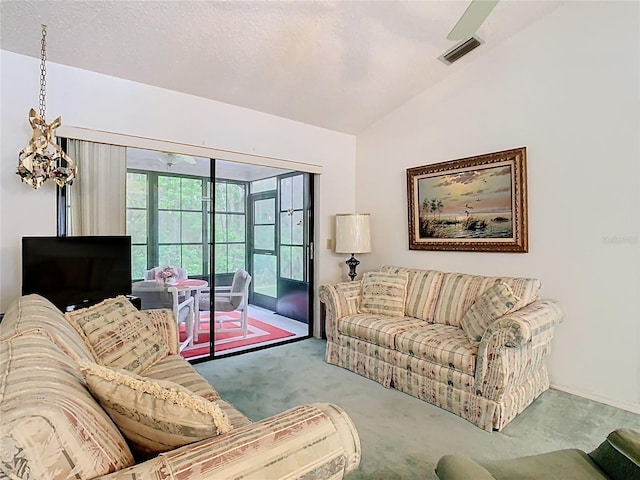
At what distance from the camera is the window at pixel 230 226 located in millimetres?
3713

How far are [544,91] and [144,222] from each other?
3.67m

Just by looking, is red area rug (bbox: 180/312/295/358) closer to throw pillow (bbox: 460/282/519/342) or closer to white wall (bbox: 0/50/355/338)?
white wall (bbox: 0/50/355/338)

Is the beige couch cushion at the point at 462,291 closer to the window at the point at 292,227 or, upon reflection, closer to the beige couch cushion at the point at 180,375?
the window at the point at 292,227

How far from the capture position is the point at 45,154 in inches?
96.0

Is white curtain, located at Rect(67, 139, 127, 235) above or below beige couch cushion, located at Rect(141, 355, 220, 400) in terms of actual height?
above

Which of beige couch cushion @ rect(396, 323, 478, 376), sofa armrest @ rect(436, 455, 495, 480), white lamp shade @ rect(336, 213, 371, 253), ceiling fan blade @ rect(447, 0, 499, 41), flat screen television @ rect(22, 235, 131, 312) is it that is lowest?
beige couch cushion @ rect(396, 323, 478, 376)

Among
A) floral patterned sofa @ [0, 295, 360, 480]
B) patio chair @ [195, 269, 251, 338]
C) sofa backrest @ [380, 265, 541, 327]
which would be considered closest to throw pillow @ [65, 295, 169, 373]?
floral patterned sofa @ [0, 295, 360, 480]

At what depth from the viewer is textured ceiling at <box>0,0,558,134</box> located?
234 cm

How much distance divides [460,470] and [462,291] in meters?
2.28

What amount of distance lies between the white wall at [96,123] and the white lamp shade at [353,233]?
843mm

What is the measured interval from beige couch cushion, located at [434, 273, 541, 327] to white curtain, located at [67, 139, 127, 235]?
9.47 ft

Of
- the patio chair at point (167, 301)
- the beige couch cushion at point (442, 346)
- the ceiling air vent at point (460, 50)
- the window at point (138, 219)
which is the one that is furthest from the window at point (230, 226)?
the ceiling air vent at point (460, 50)

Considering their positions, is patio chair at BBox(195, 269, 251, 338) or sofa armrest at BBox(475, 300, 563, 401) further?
patio chair at BBox(195, 269, 251, 338)

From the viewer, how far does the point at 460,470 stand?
1.02m
